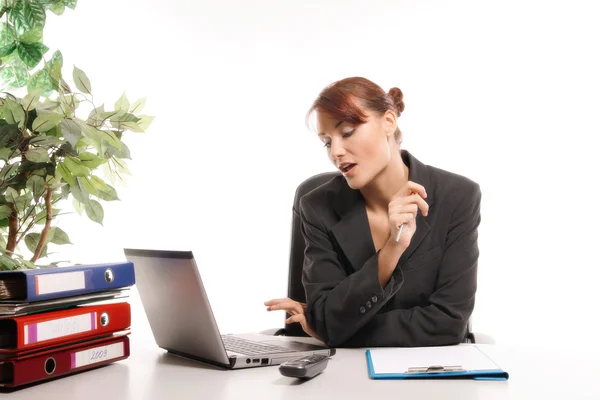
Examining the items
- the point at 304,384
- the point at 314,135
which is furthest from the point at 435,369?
the point at 314,135

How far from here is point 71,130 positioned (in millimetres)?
1347

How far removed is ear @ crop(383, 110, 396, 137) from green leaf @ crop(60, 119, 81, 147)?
3.00ft

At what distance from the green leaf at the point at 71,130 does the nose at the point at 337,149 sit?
72cm

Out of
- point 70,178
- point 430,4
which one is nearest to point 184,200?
point 430,4

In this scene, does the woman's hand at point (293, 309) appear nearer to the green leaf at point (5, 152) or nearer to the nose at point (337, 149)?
the nose at point (337, 149)

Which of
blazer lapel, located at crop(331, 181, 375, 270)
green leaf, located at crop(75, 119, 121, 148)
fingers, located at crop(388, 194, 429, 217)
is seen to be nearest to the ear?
blazer lapel, located at crop(331, 181, 375, 270)

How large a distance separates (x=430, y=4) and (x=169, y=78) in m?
1.33

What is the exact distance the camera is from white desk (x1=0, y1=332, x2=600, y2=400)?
41.2 inches

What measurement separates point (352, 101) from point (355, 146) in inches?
5.2

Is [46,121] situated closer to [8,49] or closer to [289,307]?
[8,49]

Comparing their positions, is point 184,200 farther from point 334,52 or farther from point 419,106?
point 419,106

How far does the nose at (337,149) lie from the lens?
→ 5.85ft

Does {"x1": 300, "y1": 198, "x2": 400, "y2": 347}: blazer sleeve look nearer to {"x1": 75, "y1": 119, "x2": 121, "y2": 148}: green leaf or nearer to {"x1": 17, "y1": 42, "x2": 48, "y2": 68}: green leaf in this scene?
{"x1": 75, "y1": 119, "x2": 121, "y2": 148}: green leaf

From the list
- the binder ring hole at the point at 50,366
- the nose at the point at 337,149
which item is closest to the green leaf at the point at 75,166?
the binder ring hole at the point at 50,366
